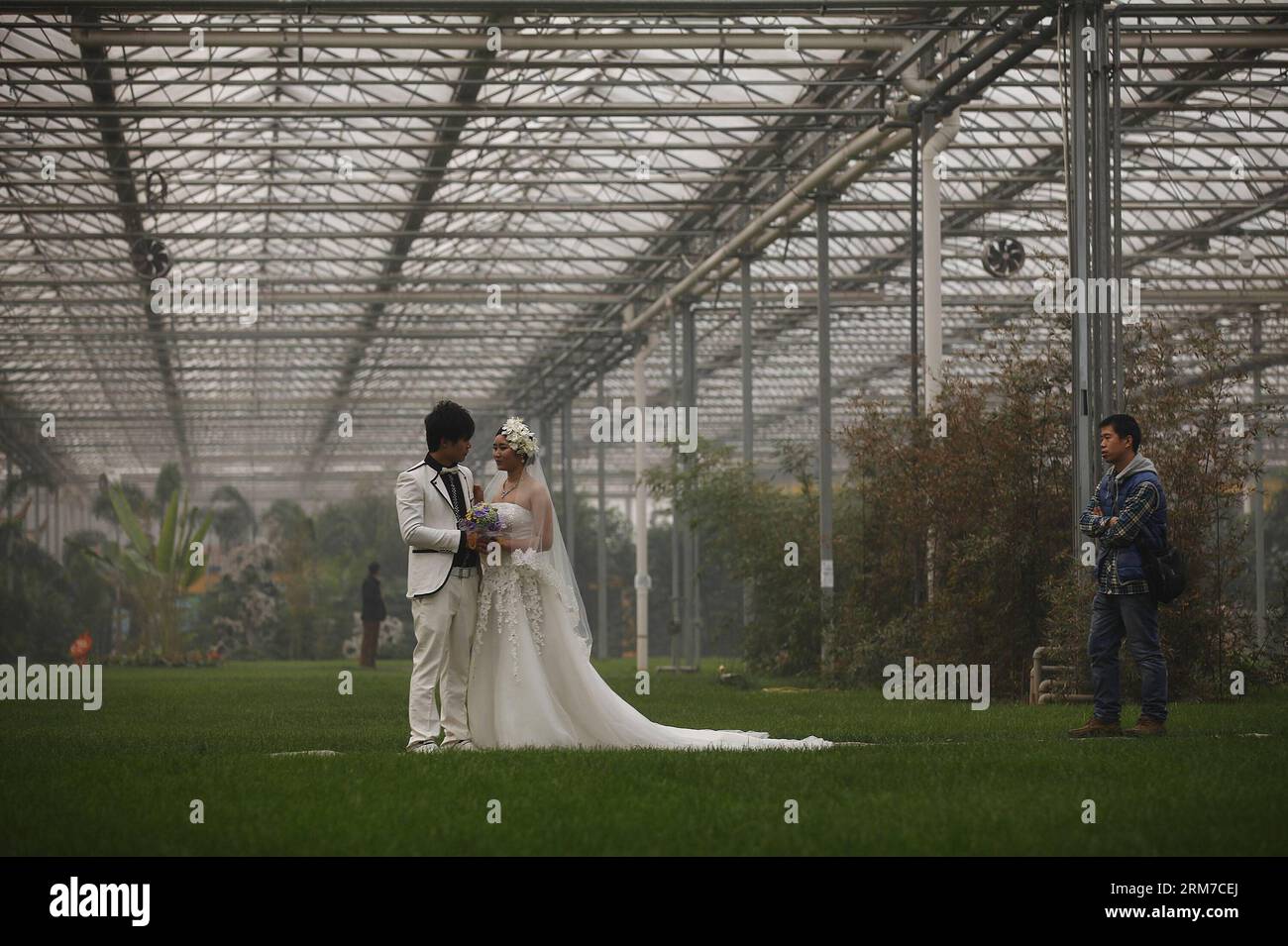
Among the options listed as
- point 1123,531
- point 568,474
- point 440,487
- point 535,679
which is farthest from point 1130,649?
point 568,474

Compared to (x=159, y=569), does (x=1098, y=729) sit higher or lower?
A: lower

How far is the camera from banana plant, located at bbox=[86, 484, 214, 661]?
119ft

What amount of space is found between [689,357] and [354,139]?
7.41m

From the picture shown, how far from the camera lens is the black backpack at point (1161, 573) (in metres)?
10.5

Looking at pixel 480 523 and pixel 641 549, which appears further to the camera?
pixel 641 549

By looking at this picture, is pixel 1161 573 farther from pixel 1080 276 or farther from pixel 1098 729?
pixel 1080 276

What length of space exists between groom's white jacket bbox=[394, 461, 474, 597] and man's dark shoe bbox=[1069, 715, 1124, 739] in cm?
424

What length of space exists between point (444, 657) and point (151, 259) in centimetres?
1850

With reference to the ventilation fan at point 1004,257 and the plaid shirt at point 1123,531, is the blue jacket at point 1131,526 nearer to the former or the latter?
the plaid shirt at point 1123,531

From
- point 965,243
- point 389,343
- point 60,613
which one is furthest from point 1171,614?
point 389,343

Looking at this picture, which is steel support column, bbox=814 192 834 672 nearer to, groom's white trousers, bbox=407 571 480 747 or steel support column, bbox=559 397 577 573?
groom's white trousers, bbox=407 571 480 747

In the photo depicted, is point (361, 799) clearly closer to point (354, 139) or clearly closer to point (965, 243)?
point (354, 139)

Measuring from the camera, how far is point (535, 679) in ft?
34.4

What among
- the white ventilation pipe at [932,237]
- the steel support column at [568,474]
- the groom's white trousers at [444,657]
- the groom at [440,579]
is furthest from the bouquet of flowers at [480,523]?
the steel support column at [568,474]
